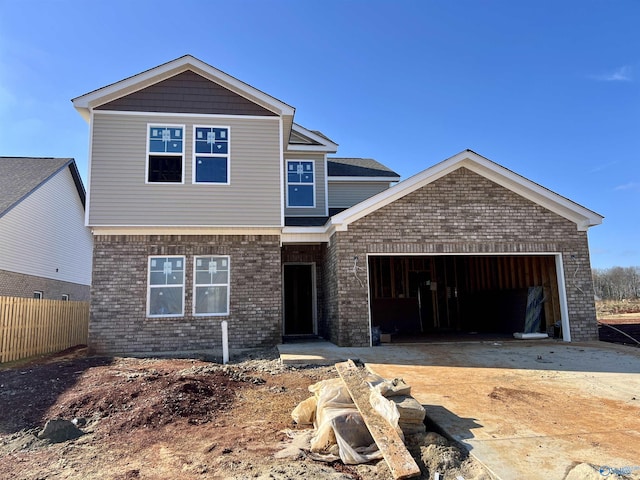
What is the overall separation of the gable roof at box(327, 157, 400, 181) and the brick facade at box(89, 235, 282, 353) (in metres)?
5.30

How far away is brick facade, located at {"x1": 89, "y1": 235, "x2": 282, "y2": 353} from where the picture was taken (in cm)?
1100

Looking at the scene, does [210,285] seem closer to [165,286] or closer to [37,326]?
[165,286]

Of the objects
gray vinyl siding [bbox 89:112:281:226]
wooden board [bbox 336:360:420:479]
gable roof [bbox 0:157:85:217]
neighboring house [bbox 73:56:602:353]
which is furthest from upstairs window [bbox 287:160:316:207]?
gable roof [bbox 0:157:85:217]

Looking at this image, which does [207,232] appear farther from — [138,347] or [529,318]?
[529,318]

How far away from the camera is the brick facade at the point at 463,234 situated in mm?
11094

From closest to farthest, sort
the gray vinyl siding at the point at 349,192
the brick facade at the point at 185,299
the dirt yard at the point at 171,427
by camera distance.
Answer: the dirt yard at the point at 171,427
the brick facade at the point at 185,299
the gray vinyl siding at the point at 349,192

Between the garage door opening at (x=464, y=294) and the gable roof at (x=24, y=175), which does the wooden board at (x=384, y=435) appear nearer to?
the garage door opening at (x=464, y=294)

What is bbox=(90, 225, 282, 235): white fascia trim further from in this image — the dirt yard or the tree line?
the tree line

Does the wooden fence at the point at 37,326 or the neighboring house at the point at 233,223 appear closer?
the neighboring house at the point at 233,223

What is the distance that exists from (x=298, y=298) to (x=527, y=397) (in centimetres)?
894

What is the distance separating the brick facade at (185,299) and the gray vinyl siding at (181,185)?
0.58 metres

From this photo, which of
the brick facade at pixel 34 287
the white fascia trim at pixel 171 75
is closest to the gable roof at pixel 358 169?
the white fascia trim at pixel 171 75

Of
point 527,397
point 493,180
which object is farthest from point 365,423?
point 493,180

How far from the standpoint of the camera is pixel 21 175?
17.7 m
